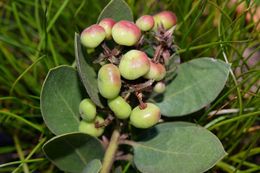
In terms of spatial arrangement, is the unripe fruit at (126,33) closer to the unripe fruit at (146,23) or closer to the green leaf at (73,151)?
the unripe fruit at (146,23)

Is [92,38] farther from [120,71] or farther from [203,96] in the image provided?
[203,96]

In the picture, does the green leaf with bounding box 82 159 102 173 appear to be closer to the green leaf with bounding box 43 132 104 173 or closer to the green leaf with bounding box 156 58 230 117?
the green leaf with bounding box 43 132 104 173

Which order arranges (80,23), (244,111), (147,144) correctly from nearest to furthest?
(147,144), (244,111), (80,23)

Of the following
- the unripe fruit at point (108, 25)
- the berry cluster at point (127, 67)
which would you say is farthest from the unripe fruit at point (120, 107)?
the unripe fruit at point (108, 25)

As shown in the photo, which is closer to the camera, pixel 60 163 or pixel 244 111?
pixel 60 163

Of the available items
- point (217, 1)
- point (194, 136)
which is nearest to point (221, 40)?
point (217, 1)

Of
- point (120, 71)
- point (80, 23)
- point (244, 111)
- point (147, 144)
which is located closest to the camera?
point (120, 71)

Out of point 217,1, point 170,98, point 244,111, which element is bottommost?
point 244,111
